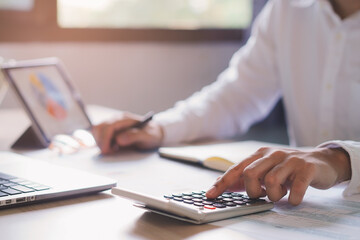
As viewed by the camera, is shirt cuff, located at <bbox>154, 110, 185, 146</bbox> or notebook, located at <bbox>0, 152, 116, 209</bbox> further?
shirt cuff, located at <bbox>154, 110, 185, 146</bbox>

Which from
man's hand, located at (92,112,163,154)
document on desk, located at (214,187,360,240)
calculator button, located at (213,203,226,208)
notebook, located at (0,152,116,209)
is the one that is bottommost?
document on desk, located at (214,187,360,240)

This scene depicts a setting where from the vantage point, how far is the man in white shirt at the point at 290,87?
1482 mm

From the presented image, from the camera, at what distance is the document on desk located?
2.24 ft

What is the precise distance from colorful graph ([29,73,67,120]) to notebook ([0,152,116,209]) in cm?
37

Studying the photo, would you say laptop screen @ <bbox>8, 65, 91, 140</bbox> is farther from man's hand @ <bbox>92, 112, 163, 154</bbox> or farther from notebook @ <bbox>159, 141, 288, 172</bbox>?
notebook @ <bbox>159, 141, 288, 172</bbox>

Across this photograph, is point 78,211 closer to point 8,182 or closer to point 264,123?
point 8,182

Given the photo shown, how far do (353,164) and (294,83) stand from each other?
0.82 meters

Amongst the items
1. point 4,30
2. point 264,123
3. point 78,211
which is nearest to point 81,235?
point 78,211

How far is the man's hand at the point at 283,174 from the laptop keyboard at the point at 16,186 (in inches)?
10.3

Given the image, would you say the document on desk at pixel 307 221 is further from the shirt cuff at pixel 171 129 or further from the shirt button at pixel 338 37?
the shirt button at pixel 338 37

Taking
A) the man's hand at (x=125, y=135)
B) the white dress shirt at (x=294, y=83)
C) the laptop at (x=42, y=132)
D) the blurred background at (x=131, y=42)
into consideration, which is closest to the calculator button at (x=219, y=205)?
the laptop at (x=42, y=132)

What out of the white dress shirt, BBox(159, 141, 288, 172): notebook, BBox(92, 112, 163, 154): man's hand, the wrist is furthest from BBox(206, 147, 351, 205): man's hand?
the white dress shirt

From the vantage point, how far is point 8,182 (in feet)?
2.89

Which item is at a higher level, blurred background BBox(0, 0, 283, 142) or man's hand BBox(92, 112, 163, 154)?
blurred background BBox(0, 0, 283, 142)
